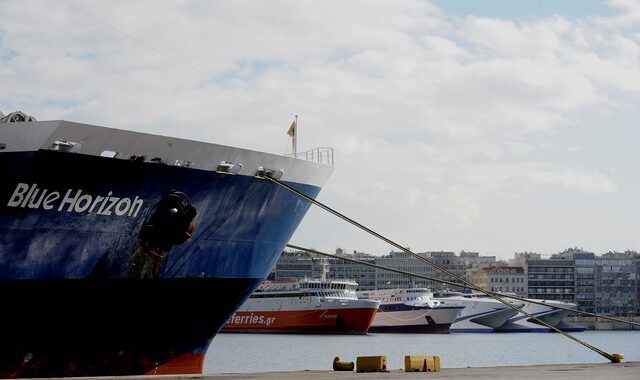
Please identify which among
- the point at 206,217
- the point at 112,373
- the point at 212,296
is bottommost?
the point at 112,373

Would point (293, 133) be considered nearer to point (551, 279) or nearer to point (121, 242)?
point (121, 242)

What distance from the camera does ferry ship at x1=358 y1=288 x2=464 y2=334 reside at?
117500 mm

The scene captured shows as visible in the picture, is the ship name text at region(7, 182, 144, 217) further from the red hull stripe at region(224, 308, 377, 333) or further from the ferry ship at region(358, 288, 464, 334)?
the ferry ship at region(358, 288, 464, 334)

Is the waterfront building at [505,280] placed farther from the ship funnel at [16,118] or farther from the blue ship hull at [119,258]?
the ship funnel at [16,118]

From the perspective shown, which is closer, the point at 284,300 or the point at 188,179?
the point at 188,179

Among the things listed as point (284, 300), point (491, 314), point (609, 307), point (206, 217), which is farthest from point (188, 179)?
point (609, 307)

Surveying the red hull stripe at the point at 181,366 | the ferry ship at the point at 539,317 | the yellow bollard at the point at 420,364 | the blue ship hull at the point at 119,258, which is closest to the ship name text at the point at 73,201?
the blue ship hull at the point at 119,258

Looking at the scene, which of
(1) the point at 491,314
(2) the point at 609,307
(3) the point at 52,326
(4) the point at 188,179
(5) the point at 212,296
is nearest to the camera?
(3) the point at 52,326

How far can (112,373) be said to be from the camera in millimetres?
23000

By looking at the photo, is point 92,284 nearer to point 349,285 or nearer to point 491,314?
point 349,285

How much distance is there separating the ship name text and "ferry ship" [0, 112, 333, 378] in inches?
Answer: 0.9

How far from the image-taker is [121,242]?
2238 cm

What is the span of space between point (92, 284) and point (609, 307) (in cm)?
18579

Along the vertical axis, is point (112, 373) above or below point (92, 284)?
below
